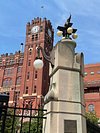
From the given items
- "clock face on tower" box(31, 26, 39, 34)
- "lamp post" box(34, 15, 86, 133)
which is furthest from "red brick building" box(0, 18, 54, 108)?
"lamp post" box(34, 15, 86, 133)

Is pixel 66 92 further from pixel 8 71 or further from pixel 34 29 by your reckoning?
pixel 8 71

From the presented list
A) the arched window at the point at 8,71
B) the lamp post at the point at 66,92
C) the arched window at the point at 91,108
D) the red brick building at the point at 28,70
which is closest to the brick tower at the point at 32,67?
the red brick building at the point at 28,70

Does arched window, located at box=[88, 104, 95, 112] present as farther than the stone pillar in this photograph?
Yes

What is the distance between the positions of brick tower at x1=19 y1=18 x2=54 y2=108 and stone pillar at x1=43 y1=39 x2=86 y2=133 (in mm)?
42496

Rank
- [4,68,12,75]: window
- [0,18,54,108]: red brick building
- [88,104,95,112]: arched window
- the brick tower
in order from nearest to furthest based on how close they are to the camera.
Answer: [88,104,95,112]: arched window, the brick tower, [0,18,54,108]: red brick building, [4,68,12,75]: window

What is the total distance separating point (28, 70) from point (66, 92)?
50.6 meters

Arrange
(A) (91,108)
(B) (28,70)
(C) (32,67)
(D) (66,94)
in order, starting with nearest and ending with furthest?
(D) (66,94) < (A) (91,108) < (C) (32,67) < (B) (28,70)

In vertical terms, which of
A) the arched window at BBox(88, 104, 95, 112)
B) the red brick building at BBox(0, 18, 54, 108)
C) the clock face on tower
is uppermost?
the clock face on tower

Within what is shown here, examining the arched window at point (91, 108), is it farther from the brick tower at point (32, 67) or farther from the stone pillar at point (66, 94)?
the stone pillar at point (66, 94)

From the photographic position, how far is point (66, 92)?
484 centimetres

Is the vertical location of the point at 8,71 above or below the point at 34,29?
below

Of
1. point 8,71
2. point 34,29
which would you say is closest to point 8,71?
point 8,71

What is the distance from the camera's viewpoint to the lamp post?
457 centimetres

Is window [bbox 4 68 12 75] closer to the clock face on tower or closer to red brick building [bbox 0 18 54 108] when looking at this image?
red brick building [bbox 0 18 54 108]
